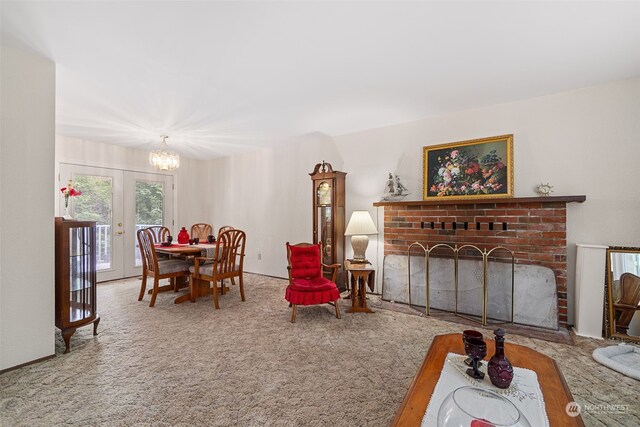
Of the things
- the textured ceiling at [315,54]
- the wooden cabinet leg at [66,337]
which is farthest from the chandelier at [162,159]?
the wooden cabinet leg at [66,337]

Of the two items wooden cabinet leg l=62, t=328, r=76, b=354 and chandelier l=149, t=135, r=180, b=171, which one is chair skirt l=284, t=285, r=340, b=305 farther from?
chandelier l=149, t=135, r=180, b=171

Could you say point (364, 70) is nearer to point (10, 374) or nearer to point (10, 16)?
point (10, 16)

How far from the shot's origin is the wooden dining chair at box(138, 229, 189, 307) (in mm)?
3686

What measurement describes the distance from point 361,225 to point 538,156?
212 centimetres

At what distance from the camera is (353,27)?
2.09 m

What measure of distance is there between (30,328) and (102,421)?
125 cm

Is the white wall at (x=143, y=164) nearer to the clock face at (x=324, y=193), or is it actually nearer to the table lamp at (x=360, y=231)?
the clock face at (x=324, y=193)

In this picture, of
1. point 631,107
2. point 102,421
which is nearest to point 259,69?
point 102,421

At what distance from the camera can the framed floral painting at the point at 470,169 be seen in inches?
133

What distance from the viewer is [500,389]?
137cm

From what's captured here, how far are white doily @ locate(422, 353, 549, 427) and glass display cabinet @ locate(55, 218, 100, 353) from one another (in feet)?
9.41

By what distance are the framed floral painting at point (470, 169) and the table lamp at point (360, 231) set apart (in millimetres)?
814

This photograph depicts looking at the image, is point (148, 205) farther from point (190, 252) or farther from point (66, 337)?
point (66, 337)

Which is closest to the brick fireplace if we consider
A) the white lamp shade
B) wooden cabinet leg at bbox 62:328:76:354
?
the white lamp shade
